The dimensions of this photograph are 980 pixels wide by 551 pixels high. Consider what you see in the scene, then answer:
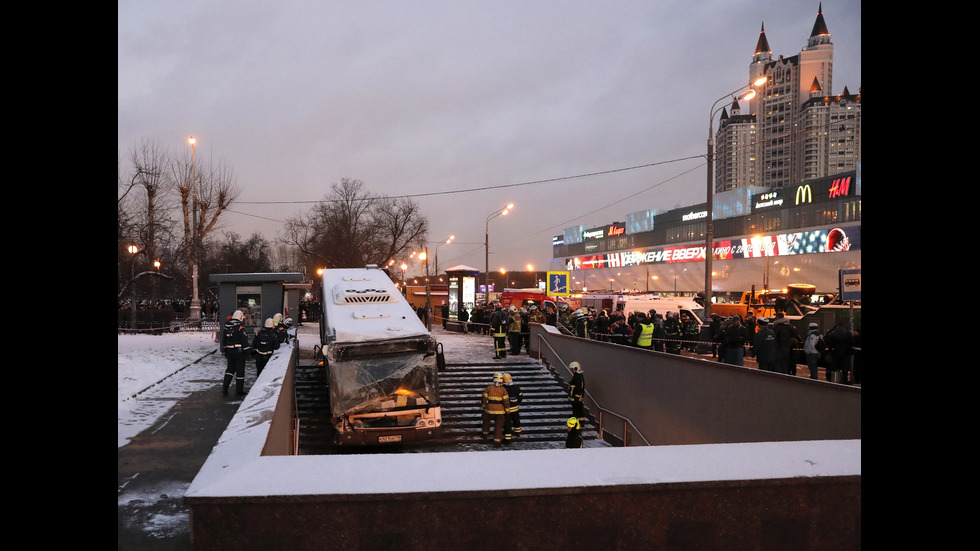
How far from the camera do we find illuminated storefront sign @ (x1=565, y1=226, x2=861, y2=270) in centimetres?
5472

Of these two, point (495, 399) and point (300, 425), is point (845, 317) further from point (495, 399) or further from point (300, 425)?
point (300, 425)

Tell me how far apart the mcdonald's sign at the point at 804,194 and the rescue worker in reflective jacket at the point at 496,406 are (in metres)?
64.0

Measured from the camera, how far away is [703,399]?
37.6 feet

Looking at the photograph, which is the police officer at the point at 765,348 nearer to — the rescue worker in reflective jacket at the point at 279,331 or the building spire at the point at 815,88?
the rescue worker in reflective jacket at the point at 279,331

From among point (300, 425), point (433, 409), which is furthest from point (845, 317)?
point (300, 425)

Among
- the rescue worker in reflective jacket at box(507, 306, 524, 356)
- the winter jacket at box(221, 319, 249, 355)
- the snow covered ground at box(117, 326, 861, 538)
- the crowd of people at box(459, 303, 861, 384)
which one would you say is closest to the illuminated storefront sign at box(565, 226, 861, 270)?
the crowd of people at box(459, 303, 861, 384)

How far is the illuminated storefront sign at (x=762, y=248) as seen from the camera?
180 feet

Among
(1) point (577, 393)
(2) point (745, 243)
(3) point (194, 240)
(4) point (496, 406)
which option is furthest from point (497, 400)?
(2) point (745, 243)

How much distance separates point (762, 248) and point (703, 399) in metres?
60.1

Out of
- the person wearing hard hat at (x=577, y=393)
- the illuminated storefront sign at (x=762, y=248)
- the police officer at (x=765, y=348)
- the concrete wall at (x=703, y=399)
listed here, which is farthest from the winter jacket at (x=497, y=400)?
the illuminated storefront sign at (x=762, y=248)
